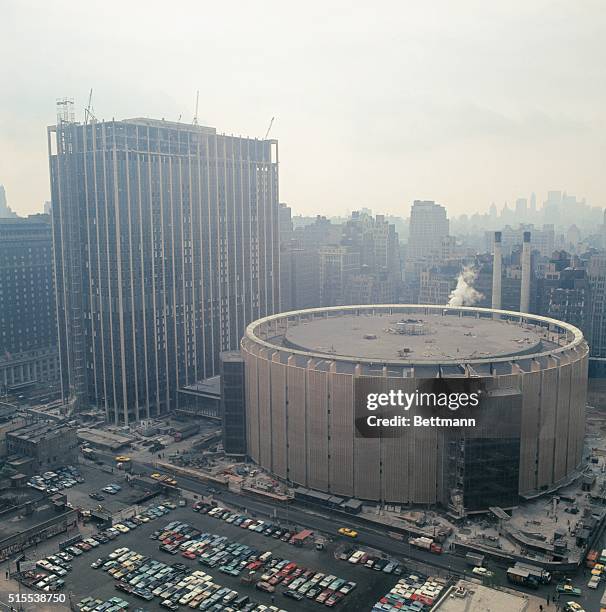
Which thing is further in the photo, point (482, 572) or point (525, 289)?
point (525, 289)

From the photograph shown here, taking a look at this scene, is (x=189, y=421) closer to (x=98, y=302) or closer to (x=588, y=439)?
(x=98, y=302)

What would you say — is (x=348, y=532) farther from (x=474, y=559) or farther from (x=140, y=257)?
(x=140, y=257)

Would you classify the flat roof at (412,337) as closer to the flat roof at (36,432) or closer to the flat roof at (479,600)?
the flat roof at (479,600)

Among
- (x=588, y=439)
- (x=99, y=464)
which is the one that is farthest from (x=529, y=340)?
(x=99, y=464)

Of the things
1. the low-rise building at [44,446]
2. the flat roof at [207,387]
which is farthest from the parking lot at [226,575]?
the flat roof at [207,387]

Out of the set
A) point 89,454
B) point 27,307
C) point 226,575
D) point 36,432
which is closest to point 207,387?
point 89,454

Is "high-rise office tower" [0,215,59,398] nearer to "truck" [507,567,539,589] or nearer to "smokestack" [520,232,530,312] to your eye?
"truck" [507,567,539,589]
